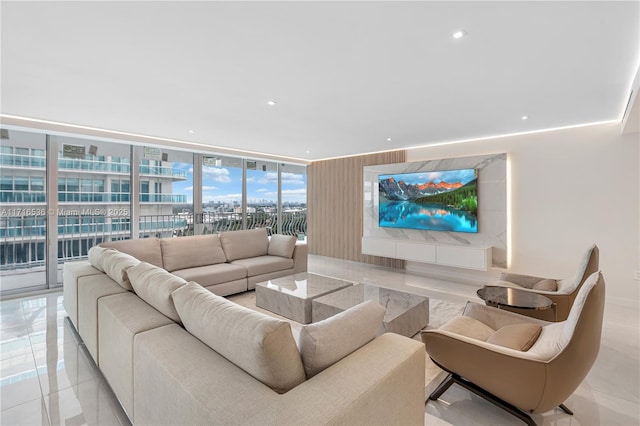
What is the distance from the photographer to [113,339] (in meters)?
1.78

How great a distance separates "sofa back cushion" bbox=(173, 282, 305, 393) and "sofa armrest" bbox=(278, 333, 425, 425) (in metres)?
0.08

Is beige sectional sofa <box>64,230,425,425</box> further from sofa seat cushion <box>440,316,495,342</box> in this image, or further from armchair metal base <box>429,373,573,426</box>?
sofa seat cushion <box>440,316,495,342</box>

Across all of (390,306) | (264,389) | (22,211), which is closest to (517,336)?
(390,306)

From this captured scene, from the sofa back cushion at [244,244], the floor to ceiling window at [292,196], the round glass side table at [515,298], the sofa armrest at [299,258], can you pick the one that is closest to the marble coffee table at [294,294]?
the sofa armrest at [299,258]

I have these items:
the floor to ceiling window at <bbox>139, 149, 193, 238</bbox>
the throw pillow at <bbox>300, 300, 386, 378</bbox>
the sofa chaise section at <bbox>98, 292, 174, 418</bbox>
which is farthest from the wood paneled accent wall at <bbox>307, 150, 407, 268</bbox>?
the sofa chaise section at <bbox>98, 292, 174, 418</bbox>

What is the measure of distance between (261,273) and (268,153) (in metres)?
2.79

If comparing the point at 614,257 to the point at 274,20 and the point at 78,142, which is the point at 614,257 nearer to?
the point at 274,20

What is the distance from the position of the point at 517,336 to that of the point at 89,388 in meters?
2.91

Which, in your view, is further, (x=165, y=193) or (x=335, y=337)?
(x=165, y=193)

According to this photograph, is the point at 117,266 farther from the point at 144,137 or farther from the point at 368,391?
the point at 144,137

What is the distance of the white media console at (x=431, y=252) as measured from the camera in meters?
4.49

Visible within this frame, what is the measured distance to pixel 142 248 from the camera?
12.6 feet

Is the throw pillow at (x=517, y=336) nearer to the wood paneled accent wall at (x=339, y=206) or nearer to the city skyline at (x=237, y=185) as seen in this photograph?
the wood paneled accent wall at (x=339, y=206)

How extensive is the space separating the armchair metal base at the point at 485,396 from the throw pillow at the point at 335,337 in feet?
2.79
